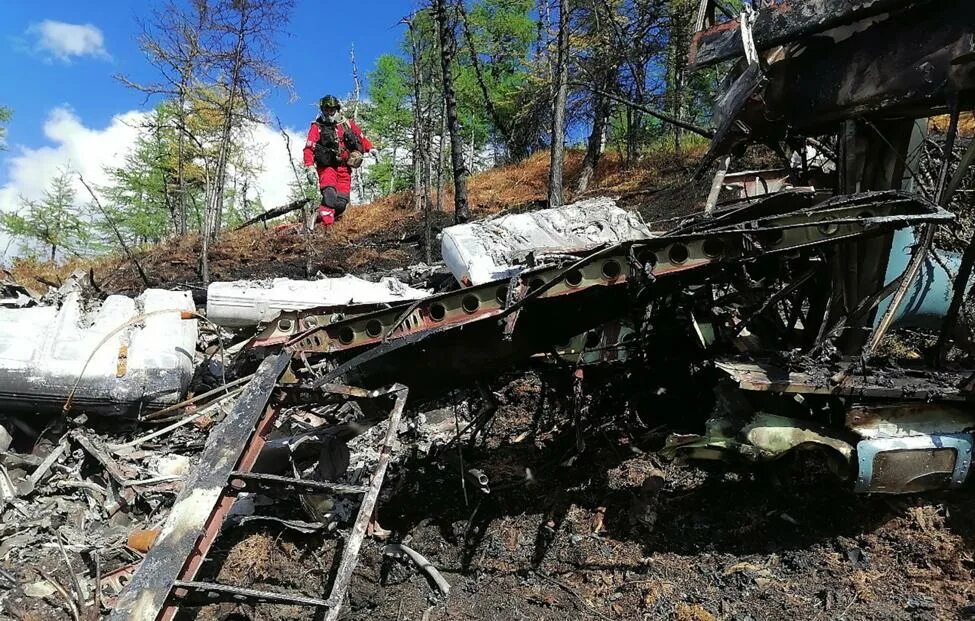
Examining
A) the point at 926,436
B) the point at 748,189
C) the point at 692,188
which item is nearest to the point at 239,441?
the point at 926,436

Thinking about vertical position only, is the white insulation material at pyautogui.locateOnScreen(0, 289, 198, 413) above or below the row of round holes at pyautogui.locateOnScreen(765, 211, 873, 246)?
below

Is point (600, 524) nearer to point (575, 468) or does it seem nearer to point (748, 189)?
point (575, 468)

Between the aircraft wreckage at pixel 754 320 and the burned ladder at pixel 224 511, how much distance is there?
1 cm

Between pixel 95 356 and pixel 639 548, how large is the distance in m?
4.64

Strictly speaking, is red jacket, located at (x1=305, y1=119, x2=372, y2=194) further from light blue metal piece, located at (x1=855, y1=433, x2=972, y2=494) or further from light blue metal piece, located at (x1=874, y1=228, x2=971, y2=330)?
light blue metal piece, located at (x1=855, y1=433, x2=972, y2=494)

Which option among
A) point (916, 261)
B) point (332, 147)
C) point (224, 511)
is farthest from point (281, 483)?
point (332, 147)

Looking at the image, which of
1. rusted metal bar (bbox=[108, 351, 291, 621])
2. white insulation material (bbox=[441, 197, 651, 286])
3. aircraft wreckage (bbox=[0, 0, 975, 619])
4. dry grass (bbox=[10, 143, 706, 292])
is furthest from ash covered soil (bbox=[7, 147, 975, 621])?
dry grass (bbox=[10, 143, 706, 292])

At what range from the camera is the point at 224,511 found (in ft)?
10.8

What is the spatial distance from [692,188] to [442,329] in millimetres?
9629

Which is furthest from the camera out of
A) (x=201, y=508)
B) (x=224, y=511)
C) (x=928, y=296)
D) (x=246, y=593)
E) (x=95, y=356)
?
(x=95, y=356)

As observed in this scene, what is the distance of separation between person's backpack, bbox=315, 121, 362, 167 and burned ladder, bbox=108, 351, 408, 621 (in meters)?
7.67

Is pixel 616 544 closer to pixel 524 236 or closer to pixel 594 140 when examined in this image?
pixel 524 236

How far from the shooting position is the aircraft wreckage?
3.43 metres

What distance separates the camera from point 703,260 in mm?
3666
